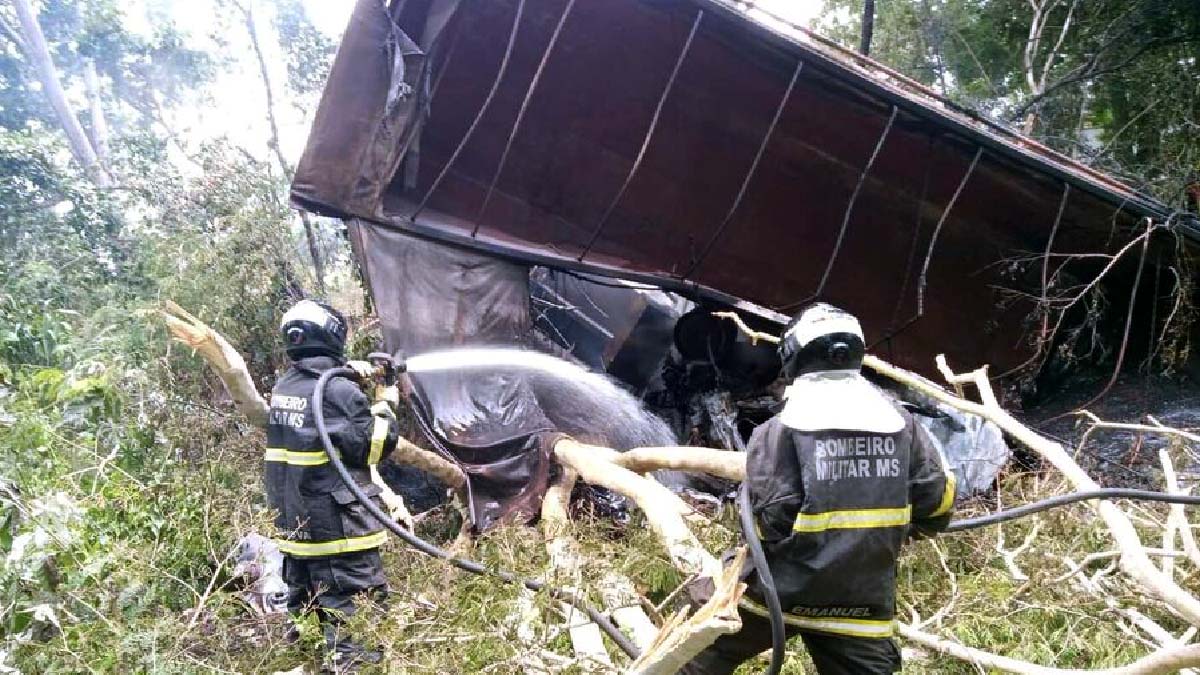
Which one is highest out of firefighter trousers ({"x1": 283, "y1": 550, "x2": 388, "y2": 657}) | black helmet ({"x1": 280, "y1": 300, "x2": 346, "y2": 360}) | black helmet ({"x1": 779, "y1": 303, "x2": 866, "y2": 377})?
black helmet ({"x1": 779, "y1": 303, "x2": 866, "y2": 377})

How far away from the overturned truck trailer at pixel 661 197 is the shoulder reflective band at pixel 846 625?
1.95 meters

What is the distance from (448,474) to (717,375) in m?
2.06

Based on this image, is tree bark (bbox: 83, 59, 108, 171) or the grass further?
tree bark (bbox: 83, 59, 108, 171)

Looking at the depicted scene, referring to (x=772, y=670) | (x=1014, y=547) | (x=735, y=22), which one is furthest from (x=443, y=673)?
(x=735, y=22)

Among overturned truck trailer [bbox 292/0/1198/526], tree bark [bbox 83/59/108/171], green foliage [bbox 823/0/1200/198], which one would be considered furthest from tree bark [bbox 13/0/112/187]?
green foliage [bbox 823/0/1200/198]

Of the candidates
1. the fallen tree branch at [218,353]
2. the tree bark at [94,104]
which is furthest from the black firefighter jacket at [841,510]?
the tree bark at [94,104]

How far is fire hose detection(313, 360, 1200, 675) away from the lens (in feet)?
5.84

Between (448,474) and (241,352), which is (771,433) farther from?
(241,352)

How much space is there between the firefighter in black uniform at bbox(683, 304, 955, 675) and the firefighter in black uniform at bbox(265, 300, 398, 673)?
4.94 feet

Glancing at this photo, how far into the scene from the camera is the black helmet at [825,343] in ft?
6.29

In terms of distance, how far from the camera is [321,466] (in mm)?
2777

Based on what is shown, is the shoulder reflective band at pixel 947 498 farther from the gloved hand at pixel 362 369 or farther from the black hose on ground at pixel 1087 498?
the gloved hand at pixel 362 369

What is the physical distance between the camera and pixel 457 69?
4793 mm

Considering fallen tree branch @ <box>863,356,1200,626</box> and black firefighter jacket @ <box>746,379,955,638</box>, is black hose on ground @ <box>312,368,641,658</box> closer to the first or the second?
black firefighter jacket @ <box>746,379,955,638</box>
